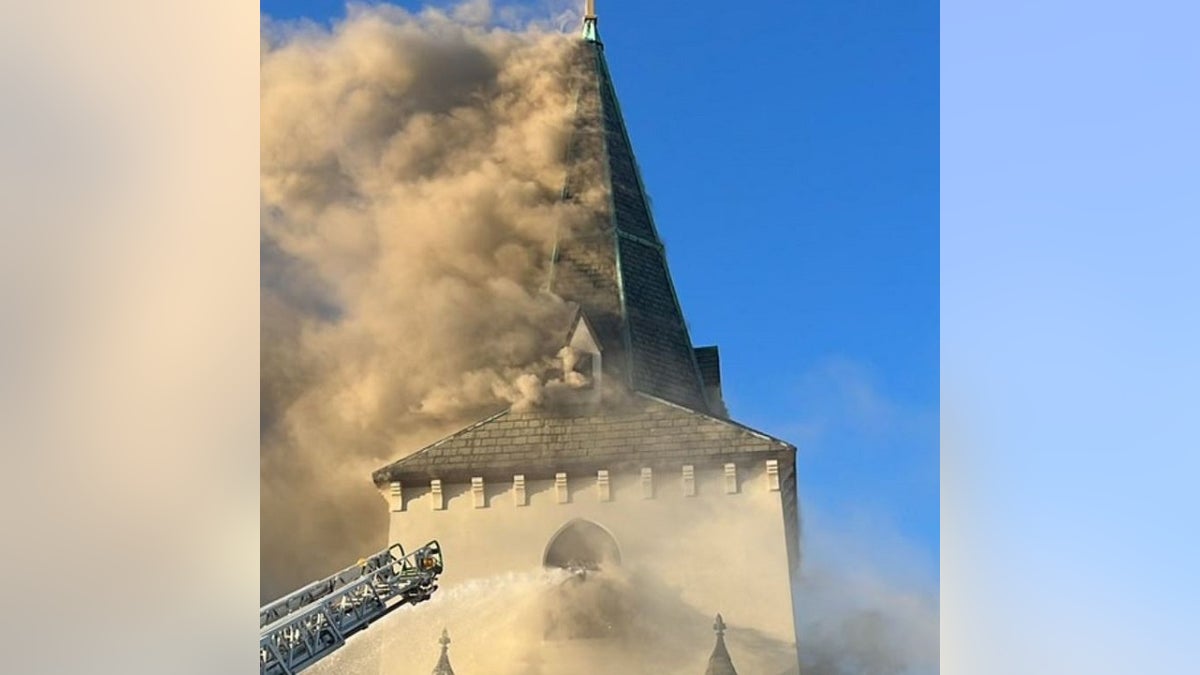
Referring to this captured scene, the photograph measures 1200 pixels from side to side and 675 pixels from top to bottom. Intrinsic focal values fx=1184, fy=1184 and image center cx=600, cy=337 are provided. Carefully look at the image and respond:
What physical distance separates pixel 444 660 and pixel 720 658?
2.89 ft

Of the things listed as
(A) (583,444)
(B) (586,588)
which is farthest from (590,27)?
(B) (586,588)

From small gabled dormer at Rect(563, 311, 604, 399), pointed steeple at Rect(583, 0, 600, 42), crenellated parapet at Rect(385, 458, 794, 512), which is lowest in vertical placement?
crenellated parapet at Rect(385, 458, 794, 512)

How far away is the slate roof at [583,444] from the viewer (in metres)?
3.82

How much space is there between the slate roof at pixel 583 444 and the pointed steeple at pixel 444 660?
1.63 feet

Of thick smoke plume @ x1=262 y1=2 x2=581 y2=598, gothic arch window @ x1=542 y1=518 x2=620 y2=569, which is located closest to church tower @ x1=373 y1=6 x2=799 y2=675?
gothic arch window @ x1=542 y1=518 x2=620 y2=569

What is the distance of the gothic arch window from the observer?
3832mm

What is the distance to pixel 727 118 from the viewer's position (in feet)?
12.9

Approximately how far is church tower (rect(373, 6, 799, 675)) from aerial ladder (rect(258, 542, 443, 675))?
3.1 inches

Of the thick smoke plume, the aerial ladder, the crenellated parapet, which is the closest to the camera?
the aerial ladder

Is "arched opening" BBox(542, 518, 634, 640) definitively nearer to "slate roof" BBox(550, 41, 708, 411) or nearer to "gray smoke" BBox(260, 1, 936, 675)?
"gray smoke" BBox(260, 1, 936, 675)

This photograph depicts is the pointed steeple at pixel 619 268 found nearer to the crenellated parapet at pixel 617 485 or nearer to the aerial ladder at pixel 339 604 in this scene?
the crenellated parapet at pixel 617 485
